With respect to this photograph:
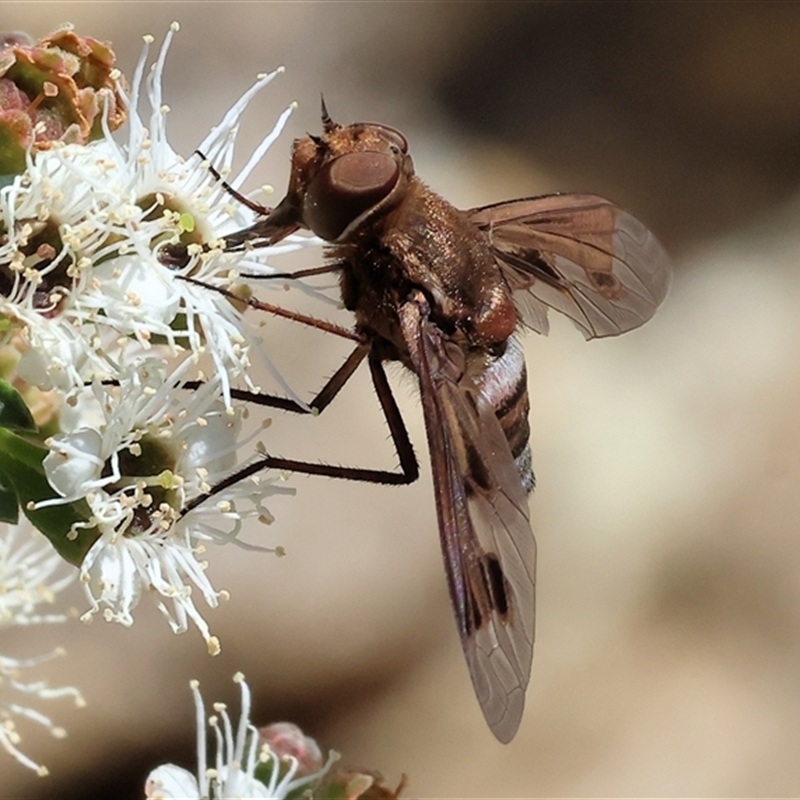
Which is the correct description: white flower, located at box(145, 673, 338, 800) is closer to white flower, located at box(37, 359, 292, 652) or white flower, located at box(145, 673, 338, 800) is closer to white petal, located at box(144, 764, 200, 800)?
white petal, located at box(144, 764, 200, 800)

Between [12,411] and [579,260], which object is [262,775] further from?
[579,260]

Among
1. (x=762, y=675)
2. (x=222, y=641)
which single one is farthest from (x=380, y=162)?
(x=762, y=675)

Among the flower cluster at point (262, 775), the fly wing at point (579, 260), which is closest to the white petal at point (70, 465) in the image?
the flower cluster at point (262, 775)

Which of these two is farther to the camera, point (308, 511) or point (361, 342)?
point (308, 511)

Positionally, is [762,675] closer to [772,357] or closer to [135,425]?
[772,357]

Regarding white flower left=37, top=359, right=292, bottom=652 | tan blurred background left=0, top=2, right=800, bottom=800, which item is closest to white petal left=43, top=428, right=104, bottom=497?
white flower left=37, top=359, right=292, bottom=652

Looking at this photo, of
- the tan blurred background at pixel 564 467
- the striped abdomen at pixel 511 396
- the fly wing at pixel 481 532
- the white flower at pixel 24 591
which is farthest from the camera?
the tan blurred background at pixel 564 467

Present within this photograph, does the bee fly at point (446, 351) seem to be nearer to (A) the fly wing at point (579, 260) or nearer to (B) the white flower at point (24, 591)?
(A) the fly wing at point (579, 260)
